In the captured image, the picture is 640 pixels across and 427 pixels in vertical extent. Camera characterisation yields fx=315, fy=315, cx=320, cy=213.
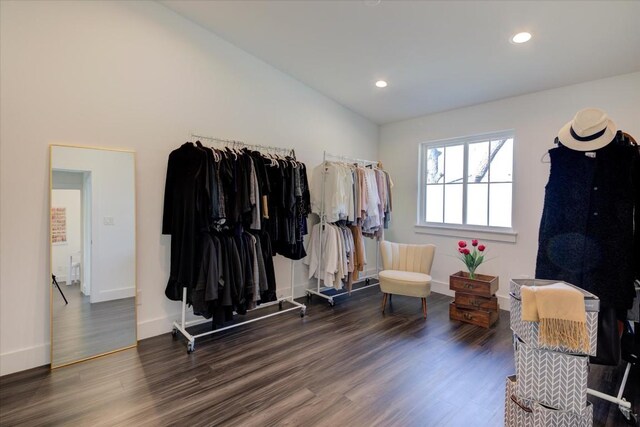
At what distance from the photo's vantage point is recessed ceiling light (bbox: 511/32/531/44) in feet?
8.87

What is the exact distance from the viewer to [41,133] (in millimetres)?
2381

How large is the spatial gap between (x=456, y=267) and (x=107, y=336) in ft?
13.6

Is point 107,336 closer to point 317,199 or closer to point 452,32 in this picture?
point 317,199

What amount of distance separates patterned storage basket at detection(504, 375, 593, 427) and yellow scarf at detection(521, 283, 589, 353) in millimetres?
342

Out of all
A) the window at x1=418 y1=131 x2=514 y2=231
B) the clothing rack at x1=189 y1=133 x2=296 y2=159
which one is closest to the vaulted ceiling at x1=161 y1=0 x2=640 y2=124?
the window at x1=418 y1=131 x2=514 y2=231

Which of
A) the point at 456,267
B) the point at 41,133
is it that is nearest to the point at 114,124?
the point at 41,133

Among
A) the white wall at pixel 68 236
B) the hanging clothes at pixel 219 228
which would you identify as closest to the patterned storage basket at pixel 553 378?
the hanging clothes at pixel 219 228

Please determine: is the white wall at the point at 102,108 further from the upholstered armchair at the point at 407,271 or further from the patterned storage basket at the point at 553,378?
the patterned storage basket at the point at 553,378

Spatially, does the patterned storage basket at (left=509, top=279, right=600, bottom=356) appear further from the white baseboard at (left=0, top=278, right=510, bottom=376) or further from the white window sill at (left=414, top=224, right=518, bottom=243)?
the white baseboard at (left=0, top=278, right=510, bottom=376)

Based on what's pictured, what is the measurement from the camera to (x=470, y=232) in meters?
4.27

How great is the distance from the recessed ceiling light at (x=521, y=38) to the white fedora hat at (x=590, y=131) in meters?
1.28

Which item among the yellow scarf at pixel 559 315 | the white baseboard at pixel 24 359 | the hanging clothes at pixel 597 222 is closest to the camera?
the yellow scarf at pixel 559 315

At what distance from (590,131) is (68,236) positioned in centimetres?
370

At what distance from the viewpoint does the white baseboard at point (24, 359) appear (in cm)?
227
